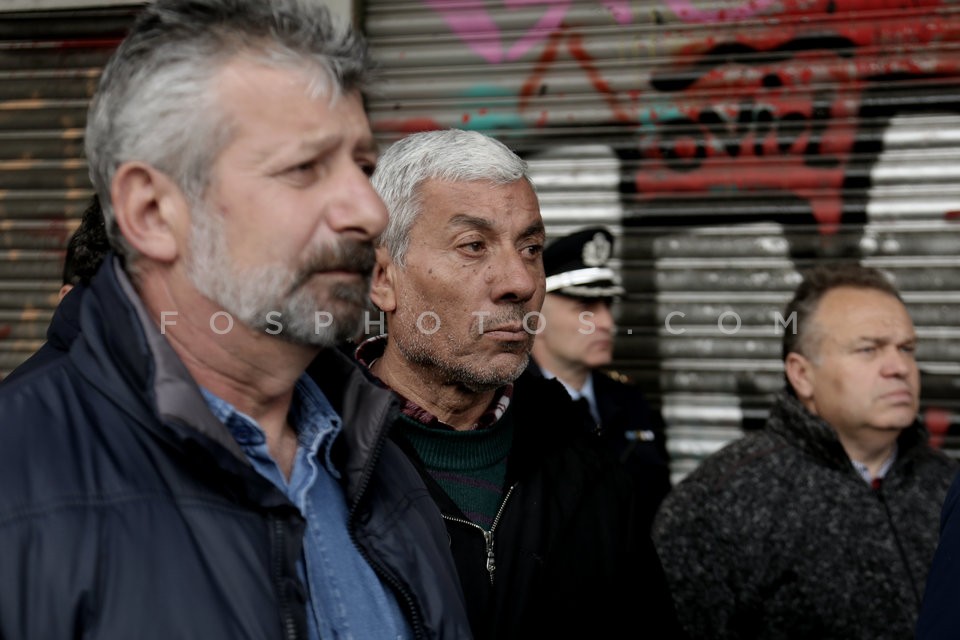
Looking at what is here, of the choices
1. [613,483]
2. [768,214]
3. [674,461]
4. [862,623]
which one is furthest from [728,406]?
[613,483]

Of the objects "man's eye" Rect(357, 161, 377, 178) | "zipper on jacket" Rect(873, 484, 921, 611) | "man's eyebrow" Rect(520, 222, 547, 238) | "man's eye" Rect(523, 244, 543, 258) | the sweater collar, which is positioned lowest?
"zipper on jacket" Rect(873, 484, 921, 611)

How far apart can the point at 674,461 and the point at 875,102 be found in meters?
2.12

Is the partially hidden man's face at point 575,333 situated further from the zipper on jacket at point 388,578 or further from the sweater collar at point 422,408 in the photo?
the zipper on jacket at point 388,578

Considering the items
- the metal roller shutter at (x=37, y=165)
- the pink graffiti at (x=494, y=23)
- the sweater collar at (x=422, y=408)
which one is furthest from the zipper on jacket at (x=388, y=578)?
the metal roller shutter at (x=37, y=165)

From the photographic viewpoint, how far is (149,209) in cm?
169

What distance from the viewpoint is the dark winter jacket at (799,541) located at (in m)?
3.67

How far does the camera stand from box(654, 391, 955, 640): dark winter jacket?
3.67 meters

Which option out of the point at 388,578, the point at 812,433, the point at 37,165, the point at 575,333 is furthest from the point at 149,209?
the point at 37,165

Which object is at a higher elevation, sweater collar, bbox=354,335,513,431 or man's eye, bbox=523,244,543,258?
man's eye, bbox=523,244,543,258

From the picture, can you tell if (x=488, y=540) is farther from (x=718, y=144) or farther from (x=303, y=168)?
(x=718, y=144)

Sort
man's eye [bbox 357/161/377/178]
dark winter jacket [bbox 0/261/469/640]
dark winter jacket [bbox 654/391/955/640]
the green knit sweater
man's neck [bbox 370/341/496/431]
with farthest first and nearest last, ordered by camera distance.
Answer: dark winter jacket [bbox 654/391/955/640]
man's neck [bbox 370/341/496/431]
the green knit sweater
man's eye [bbox 357/161/377/178]
dark winter jacket [bbox 0/261/469/640]

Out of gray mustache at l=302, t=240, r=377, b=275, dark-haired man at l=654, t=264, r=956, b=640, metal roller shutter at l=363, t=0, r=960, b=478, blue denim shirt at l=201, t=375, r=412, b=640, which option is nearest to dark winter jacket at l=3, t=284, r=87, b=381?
blue denim shirt at l=201, t=375, r=412, b=640

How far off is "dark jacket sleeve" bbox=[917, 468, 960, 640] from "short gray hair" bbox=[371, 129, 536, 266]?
4.30 feet

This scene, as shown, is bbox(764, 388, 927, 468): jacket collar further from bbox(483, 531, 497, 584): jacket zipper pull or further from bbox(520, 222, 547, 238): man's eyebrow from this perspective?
bbox(483, 531, 497, 584): jacket zipper pull
